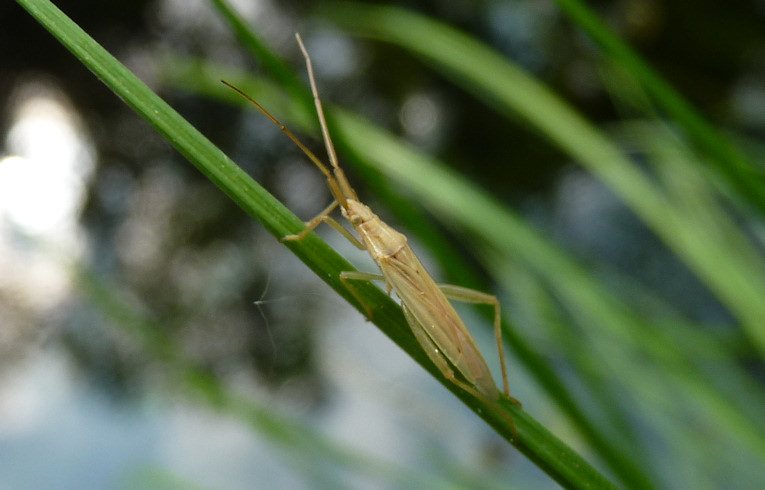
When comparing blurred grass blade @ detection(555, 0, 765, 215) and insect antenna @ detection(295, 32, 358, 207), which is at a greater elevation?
blurred grass blade @ detection(555, 0, 765, 215)

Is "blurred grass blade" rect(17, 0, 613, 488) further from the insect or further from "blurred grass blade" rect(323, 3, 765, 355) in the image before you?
"blurred grass blade" rect(323, 3, 765, 355)

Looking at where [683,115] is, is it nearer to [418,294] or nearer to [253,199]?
[418,294]

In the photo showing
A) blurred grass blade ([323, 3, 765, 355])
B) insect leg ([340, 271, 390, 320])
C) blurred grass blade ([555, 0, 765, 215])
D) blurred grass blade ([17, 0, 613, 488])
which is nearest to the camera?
blurred grass blade ([17, 0, 613, 488])

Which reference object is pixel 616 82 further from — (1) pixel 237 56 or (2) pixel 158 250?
(2) pixel 158 250

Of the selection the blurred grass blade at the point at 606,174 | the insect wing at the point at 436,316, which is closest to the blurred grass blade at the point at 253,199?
the insect wing at the point at 436,316

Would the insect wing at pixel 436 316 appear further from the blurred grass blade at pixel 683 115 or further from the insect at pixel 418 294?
the blurred grass blade at pixel 683 115

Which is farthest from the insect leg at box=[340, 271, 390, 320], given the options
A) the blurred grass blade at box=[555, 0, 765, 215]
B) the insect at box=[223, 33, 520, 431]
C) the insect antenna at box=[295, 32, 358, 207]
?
the blurred grass blade at box=[555, 0, 765, 215]

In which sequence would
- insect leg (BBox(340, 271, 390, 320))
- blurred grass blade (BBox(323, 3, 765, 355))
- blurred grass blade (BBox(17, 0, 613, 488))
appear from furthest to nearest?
blurred grass blade (BBox(323, 3, 765, 355)) < insect leg (BBox(340, 271, 390, 320)) < blurred grass blade (BBox(17, 0, 613, 488))

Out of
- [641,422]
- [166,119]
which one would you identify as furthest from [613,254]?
[166,119]

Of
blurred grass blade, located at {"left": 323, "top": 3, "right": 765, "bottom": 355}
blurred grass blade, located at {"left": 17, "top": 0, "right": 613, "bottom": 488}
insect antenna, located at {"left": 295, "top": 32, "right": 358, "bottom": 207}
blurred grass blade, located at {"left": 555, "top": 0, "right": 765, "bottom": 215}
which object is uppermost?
blurred grass blade, located at {"left": 323, "top": 3, "right": 765, "bottom": 355}
